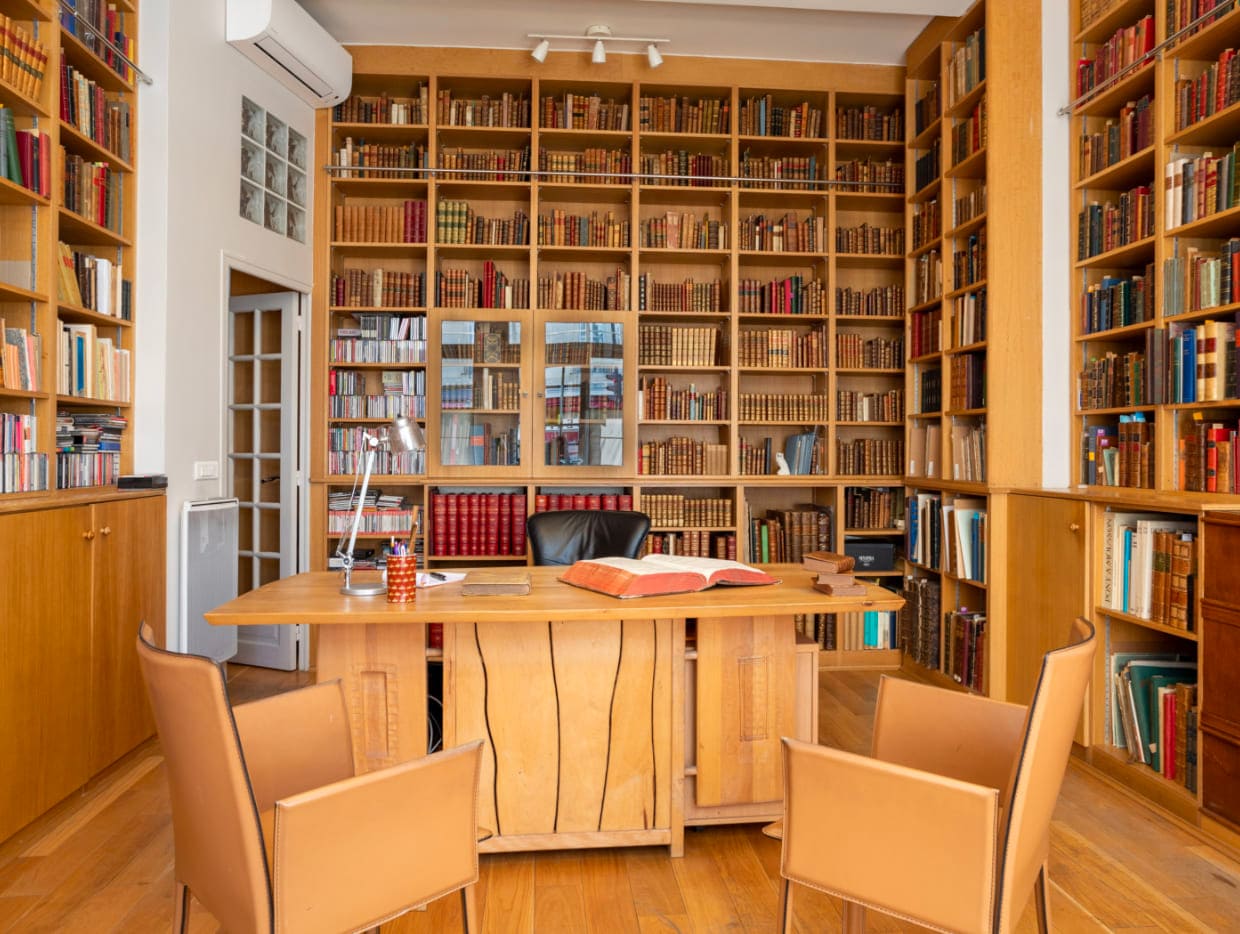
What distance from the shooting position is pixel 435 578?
2.83 meters

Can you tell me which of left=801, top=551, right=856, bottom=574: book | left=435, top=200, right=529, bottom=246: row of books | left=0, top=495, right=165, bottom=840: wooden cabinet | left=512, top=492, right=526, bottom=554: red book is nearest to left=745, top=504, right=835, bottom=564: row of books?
left=512, top=492, right=526, bottom=554: red book

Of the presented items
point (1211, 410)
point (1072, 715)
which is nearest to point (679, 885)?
point (1072, 715)

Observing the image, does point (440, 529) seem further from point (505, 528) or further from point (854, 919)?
point (854, 919)

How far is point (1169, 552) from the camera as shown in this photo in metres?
3.05

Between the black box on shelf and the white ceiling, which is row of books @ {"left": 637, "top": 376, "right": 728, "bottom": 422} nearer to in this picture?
the black box on shelf

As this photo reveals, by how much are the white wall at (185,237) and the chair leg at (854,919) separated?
316cm

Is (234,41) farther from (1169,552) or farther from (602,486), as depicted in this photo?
(1169,552)

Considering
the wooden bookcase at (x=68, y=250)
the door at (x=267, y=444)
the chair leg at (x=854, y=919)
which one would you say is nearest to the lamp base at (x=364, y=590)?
the wooden bookcase at (x=68, y=250)

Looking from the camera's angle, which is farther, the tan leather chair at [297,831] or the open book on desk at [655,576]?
the open book on desk at [655,576]

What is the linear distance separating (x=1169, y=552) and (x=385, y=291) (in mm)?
4261

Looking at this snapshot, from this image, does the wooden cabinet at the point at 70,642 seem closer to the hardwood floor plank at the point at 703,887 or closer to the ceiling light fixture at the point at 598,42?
the hardwood floor plank at the point at 703,887

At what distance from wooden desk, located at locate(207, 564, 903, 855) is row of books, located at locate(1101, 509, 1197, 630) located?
126cm

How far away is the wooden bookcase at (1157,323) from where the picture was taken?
3049 mm

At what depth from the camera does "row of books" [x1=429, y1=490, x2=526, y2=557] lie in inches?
194
